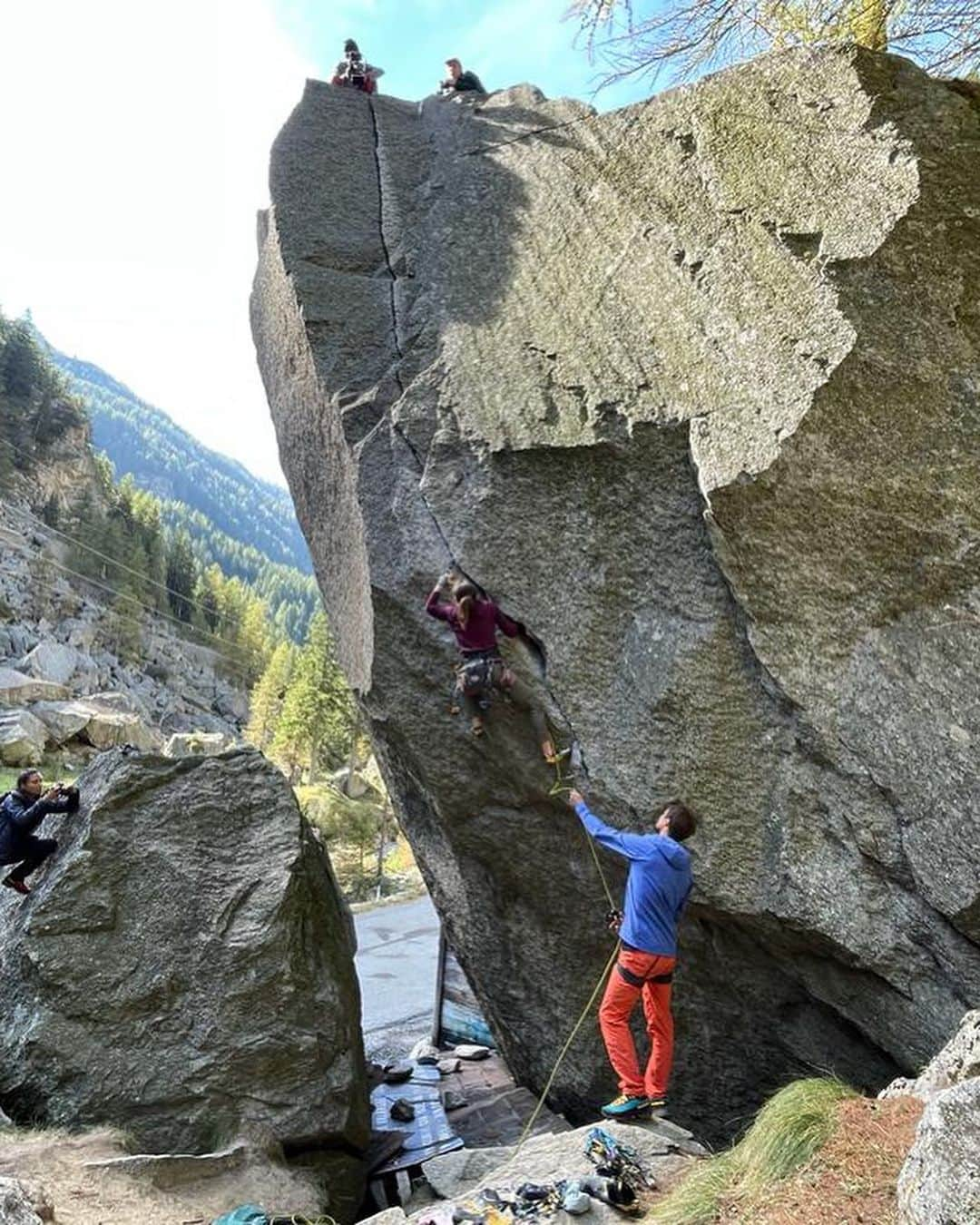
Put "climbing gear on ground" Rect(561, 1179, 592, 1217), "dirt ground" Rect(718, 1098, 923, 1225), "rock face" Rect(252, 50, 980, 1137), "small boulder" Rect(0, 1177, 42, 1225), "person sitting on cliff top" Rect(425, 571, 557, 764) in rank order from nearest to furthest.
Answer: "dirt ground" Rect(718, 1098, 923, 1225), "climbing gear on ground" Rect(561, 1179, 592, 1217), "small boulder" Rect(0, 1177, 42, 1225), "rock face" Rect(252, 50, 980, 1137), "person sitting on cliff top" Rect(425, 571, 557, 764)

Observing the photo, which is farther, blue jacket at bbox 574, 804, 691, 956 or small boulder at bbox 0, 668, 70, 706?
small boulder at bbox 0, 668, 70, 706

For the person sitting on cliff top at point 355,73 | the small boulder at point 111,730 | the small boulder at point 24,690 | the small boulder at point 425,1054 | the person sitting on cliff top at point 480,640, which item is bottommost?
the small boulder at point 111,730

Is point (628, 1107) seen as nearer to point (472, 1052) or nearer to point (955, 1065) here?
point (955, 1065)

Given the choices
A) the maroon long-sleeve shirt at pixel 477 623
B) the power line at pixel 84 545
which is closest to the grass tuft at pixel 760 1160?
the maroon long-sleeve shirt at pixel 477 623

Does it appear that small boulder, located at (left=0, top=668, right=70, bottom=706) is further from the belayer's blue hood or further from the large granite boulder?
the belayer's blue hood

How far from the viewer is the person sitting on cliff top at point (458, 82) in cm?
1106

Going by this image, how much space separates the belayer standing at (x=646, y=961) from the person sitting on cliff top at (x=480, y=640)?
4.96 ft

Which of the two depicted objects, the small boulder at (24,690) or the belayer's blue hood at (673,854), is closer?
the belayer's blue hood at (673,854)

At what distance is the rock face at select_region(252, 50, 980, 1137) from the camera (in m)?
6.64

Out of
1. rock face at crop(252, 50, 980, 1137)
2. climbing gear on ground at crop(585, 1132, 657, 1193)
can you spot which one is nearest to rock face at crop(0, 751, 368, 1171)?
rock face at crop(252, 50, 980, 1137)

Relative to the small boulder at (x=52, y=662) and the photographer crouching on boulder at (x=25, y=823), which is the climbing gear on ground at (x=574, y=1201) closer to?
the photographer crouching on boulder at (x=25, y=823)

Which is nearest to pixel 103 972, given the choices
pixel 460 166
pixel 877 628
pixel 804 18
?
pixel 877 628

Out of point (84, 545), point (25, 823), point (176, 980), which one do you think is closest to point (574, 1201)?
point (176, 980)

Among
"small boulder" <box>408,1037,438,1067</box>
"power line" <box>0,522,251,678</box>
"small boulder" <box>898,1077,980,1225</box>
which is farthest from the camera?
"power line" <box>0,522,251,678</box>
